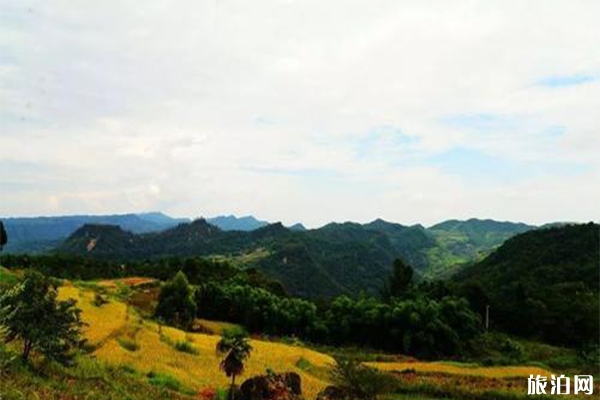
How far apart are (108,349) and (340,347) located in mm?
38625

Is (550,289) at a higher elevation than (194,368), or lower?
higher

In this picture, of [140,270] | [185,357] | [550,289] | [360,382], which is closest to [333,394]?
[360,382]

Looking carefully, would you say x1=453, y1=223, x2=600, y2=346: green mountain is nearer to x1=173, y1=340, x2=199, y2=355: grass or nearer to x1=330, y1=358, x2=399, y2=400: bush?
x1=330, y1=358, x2=399, y2=400: bush

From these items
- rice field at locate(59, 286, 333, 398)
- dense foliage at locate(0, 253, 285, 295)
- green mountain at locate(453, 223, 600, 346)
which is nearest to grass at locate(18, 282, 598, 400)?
rice field at locate(59, 286, 333, 398)

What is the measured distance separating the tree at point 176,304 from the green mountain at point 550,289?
138 ft

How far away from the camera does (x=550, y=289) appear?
9325 centimetres

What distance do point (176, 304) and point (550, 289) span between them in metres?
55.8

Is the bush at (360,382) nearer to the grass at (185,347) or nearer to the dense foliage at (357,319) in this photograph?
the grass at (185,347)

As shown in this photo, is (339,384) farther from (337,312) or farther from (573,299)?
(573,299)

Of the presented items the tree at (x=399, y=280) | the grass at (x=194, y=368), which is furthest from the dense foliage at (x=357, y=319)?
the tree at (x=399, y=280)

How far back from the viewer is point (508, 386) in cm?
4400

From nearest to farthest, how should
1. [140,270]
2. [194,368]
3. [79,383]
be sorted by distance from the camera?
[79,383] → [194,368] → [140,270]

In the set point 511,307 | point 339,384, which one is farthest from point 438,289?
point 339,384

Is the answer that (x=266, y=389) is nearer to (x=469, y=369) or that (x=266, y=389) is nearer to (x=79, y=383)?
(x=79, y=383)
